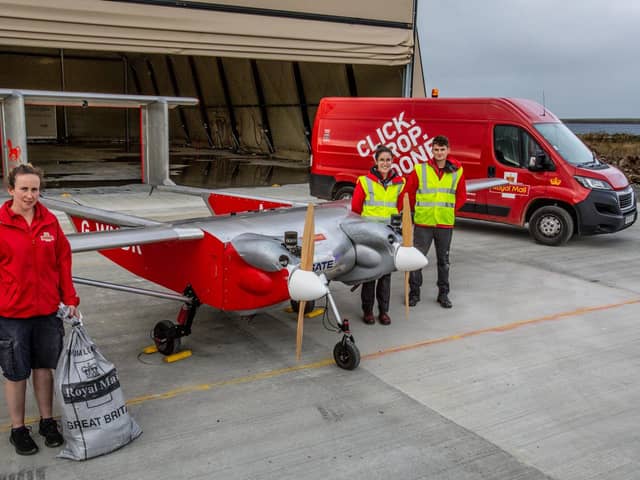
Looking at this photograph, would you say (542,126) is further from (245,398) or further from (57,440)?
(57,440)

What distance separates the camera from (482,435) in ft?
13.5

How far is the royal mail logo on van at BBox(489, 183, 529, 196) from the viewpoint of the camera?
33.5 ft

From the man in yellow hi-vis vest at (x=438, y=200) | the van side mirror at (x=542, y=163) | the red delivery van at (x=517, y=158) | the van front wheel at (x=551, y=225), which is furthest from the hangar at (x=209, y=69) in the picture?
the man in yellow hi-vis vest at (x=438, y=200)

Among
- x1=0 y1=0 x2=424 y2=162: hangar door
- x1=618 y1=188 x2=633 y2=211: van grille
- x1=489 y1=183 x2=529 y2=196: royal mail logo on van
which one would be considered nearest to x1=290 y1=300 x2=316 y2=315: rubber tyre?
x1=489 y1=183 x2=529 y2=196: royal mail logo on van

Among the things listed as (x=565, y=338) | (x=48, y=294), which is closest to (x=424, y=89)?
(x=565, y=338)

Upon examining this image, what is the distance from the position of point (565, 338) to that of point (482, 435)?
2375mm

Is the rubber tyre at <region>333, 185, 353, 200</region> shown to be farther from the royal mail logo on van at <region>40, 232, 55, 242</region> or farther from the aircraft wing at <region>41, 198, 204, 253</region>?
the royal mail logo on van at <region>40, 232, 55, 242</region>

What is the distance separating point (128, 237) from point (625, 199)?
8.51m

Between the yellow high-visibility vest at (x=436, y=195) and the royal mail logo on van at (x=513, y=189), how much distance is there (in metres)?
3.85

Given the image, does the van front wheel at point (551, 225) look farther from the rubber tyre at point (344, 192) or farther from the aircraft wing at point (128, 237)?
the aircraft wing at point (128, 237)

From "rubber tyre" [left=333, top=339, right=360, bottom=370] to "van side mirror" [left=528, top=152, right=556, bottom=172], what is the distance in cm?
619

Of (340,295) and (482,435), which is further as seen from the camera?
(340,295)

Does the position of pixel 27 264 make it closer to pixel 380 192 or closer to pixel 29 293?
pixel 29 293

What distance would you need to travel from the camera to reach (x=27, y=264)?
11.4 feet
